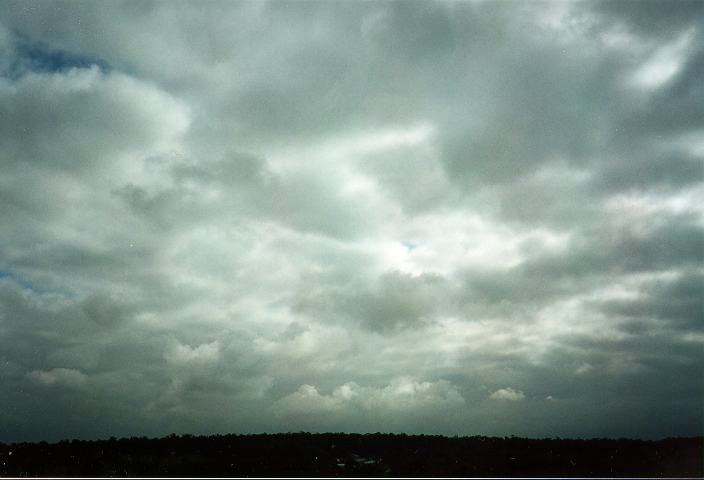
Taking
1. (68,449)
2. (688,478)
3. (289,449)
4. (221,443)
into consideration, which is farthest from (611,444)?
(68,449)

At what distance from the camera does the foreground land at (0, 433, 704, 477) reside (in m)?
42.6

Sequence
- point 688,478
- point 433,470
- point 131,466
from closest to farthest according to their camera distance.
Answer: point 688,478
point 433,470
point 131,466

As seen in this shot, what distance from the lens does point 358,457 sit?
1880 inches

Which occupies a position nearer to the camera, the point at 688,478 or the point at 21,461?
the point at 688,478

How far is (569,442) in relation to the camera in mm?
49656

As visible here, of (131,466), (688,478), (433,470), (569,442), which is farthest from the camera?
(569,442)

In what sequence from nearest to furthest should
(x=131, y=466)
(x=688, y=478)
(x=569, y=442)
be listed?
(x=688, y=478)
(x=131, y=466)
(x=569, y=442)

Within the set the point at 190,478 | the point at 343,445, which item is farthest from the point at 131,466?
the point at 343,445

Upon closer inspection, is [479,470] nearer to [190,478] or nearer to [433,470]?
[433,470]

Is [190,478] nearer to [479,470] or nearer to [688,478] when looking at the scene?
[479,470]

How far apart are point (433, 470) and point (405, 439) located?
10.3m

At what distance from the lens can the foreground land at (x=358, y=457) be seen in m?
42.6

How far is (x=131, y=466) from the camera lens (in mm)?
46406

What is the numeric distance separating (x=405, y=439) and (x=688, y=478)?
948 inches
